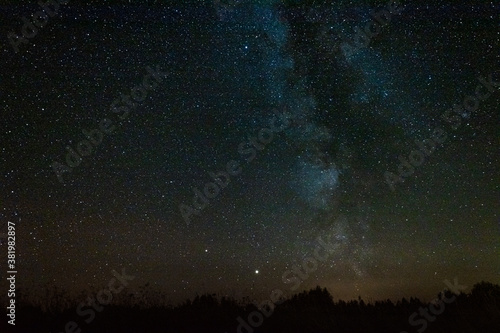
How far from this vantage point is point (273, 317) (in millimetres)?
9852

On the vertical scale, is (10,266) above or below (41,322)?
above

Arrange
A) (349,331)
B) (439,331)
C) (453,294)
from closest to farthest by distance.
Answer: (439,331)
(349,331)
(453,294)

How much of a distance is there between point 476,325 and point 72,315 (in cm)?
736

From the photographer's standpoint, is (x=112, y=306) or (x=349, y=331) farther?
(x=112, y=306)

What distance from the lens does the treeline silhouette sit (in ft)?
28.5

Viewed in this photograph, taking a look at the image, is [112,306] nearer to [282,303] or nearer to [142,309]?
[142,309]

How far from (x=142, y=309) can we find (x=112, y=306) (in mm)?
656

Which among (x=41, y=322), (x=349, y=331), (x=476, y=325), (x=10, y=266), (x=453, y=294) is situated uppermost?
(x=10, y=266)

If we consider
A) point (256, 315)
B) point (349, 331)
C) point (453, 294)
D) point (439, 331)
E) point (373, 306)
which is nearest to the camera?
point (439, 331)

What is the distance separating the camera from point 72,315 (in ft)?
32.5

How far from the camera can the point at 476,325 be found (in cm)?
805

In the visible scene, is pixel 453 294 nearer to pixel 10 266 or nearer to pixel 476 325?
pixel 476 325

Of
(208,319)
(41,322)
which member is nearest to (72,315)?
(41,322)

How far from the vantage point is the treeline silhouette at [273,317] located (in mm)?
8680
